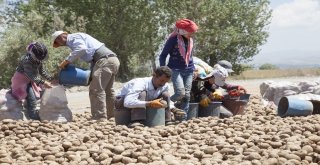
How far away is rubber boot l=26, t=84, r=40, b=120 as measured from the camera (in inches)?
271

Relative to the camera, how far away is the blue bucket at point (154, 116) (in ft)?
19.1

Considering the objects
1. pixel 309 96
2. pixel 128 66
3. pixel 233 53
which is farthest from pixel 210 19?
pixel 309 96

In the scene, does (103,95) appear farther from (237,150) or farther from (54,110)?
(237,150)

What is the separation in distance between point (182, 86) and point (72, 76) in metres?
1.44

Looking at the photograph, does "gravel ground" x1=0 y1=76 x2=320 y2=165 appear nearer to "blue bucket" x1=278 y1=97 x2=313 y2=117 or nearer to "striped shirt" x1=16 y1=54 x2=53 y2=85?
"blue bucket" x1=278 y1=97 x2=313 y2=117

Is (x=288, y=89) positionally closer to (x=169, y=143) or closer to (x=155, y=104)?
(x=155, y=104)

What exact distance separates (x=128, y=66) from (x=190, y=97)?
14.5 metres

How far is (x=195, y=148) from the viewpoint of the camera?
4.58 meters

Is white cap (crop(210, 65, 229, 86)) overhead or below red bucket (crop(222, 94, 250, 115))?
overhead

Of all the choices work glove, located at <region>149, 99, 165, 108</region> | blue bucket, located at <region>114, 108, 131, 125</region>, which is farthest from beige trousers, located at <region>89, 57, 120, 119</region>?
work glove, located at <region>149, 99, 165, 108</region>

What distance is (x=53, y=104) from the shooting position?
21.6 ft

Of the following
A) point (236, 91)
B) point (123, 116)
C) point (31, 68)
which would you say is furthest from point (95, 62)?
point (236, 91)

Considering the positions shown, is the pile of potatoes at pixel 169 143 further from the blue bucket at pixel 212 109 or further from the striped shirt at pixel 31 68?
the striped shirt at pixel 31 68

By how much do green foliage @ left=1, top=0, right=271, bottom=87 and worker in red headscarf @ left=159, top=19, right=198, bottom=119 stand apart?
1068 cm
